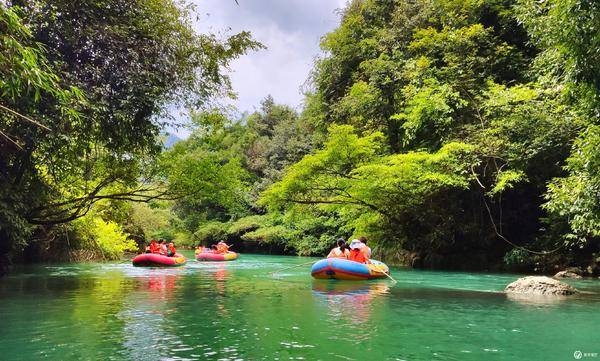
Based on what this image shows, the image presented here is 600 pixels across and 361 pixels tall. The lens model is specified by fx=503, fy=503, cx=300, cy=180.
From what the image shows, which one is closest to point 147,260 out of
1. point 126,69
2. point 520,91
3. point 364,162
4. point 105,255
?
point 105,255

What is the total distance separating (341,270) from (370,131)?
8.08 m

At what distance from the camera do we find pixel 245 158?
41.0 m

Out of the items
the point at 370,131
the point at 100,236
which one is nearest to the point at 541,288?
the point at 370,131

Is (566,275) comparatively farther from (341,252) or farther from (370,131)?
(370,131)


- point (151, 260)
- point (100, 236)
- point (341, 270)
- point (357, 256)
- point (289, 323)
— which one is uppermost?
point (100, 236)

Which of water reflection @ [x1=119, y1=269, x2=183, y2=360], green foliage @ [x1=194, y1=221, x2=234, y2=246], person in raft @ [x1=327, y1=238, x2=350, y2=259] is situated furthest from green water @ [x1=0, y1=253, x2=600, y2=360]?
green foliage @ [x1=194, y1=221, x2=234, y2=246]

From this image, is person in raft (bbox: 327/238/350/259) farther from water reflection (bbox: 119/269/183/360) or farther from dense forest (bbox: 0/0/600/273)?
water reflection (bbox: 119/269/183/360)

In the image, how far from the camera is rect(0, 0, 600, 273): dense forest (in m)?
8.73

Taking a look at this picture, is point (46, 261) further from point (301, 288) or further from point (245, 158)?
point (245, 158)

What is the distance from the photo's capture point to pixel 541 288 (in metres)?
10.2

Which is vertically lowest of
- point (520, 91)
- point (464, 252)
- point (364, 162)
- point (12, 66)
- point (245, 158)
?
point (464, 252)

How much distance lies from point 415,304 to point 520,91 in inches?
334

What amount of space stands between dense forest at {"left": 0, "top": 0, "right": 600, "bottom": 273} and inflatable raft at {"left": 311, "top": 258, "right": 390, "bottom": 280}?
11.3 feet

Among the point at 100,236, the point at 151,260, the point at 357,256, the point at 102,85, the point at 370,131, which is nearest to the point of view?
the point at 102,85
